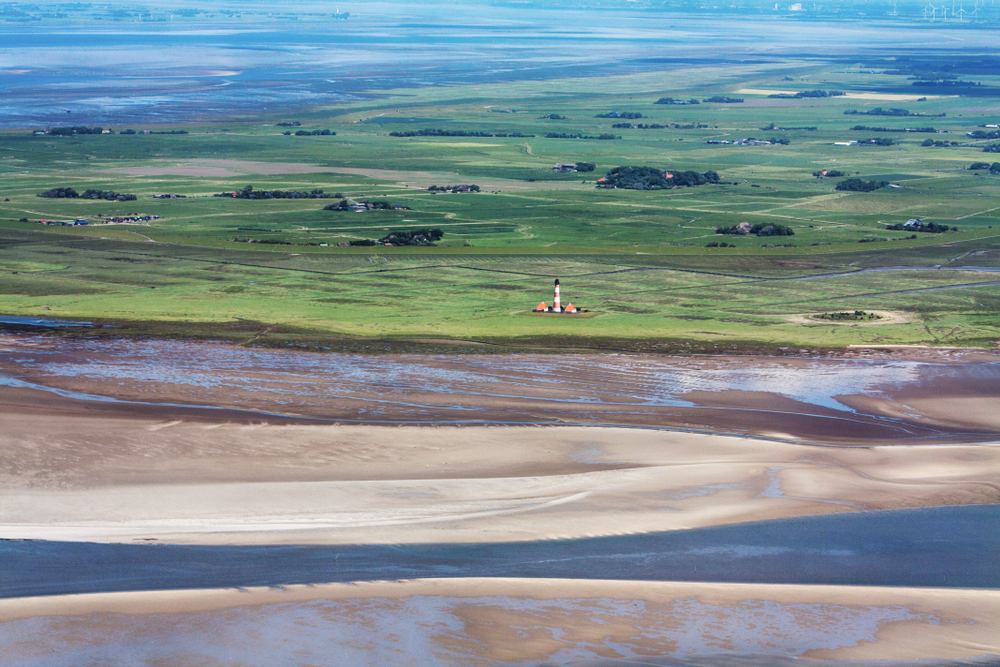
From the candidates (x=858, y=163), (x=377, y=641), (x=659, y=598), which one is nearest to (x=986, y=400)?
(x=659, y=598)

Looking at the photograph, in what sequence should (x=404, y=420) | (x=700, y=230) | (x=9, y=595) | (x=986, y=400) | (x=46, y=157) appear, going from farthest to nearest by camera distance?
(x=46, y=157), (x=700, y=230), (x=986, y=400), (x=404, y=420), (x=9, y=595)

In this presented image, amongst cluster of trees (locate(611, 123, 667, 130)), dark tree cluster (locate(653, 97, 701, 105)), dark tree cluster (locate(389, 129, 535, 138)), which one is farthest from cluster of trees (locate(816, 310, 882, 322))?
dark tree cluster (locate(653, 97, 701, 105))

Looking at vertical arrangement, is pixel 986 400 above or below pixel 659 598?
above

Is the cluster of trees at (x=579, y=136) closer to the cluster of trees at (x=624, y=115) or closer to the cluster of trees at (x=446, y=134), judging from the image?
the cluster of trees at (x=446, y=134)

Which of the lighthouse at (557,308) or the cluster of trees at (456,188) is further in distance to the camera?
the cluster of trees at (456,188)

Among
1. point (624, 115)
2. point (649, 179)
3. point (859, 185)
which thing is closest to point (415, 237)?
point (649, 179)

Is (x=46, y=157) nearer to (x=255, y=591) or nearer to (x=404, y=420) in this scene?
(x=404, y=420)

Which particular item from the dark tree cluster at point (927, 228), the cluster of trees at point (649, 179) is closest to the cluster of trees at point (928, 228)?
the dark tree cluster at point (927, 228)
